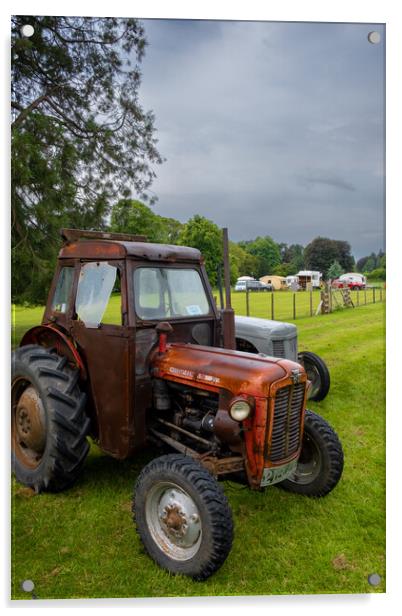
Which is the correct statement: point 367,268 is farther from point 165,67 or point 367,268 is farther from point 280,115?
point 165,67

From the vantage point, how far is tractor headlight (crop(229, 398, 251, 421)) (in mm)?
2889

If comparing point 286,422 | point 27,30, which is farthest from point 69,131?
point 286,422

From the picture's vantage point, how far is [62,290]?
396cm

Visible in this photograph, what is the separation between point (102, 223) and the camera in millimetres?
3742

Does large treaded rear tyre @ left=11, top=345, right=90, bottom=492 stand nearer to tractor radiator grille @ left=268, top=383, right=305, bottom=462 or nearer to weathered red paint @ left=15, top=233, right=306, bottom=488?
weathered red paint @ left=15, top=233, right=306, bottom=488

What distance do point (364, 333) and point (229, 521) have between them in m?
1.86

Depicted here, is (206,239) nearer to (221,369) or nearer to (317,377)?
(221,369)

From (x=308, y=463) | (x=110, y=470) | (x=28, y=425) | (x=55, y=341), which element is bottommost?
(x=110, y=470)

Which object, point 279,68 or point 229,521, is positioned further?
point 279,68

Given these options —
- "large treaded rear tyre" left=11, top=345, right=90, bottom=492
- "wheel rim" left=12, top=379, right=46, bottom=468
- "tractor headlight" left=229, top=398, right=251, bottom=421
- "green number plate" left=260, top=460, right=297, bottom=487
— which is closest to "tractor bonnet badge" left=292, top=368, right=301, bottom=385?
"tractor headlight" left=229, top=398, right=251, bottom=421

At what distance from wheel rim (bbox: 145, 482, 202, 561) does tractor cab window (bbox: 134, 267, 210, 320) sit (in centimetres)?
122

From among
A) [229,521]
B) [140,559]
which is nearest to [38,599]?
[140,559]

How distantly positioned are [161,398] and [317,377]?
2.80m

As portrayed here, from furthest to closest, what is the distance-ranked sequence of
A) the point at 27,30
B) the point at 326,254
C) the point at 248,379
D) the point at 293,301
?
the point at 293,301 < the point at 326,254 < the point at 27,30 < the point at 248,379
